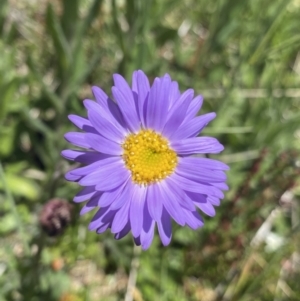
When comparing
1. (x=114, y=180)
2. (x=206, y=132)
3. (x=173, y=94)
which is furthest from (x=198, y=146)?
(x=206, y=132)

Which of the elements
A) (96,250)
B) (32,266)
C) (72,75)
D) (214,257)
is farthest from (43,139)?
(214,257)

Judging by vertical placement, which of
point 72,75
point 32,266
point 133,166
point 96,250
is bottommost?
point 96,250

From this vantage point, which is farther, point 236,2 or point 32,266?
point 236,2

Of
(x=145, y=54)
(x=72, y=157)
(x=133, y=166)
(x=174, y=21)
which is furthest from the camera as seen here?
(x=174, y=21)

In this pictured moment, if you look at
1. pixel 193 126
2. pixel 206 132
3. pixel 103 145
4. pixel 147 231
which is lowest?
pixel 206 132

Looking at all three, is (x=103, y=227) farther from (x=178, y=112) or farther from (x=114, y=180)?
(x=178, y=112)

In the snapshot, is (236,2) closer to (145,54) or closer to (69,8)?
(145,54)
